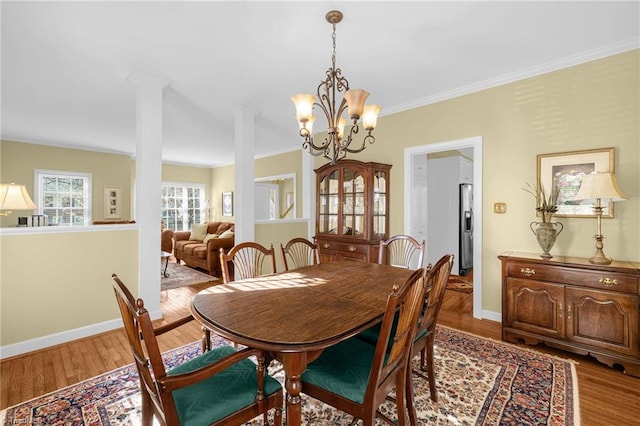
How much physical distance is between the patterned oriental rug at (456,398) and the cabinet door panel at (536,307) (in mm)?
230

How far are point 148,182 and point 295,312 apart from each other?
94.4 inches

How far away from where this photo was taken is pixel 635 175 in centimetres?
245

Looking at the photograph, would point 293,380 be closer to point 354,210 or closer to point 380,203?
point 354,210

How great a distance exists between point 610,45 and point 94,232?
4.89 metres

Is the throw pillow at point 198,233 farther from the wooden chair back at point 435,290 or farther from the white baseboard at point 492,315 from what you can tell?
the wooden chair back at point 435,290

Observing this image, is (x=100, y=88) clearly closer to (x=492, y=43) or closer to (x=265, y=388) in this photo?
(x=265, y=388)

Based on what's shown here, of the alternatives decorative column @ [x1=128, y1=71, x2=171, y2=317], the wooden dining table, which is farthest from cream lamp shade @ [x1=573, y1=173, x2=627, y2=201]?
decorative column @ [x1=128, y1=71, x2=171, y2=317]

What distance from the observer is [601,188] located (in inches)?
89.8

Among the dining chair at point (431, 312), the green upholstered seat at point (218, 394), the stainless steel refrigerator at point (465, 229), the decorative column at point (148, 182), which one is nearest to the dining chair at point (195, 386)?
the green upholstered seat at point (218, 394)

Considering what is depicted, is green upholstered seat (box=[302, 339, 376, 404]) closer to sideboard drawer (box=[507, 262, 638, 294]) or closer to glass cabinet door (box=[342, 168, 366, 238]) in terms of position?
sideboard drawer (box=[507, 262, 638, 294])

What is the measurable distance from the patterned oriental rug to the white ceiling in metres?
2.58

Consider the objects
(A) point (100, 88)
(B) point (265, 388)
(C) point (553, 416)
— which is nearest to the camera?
(B) point (265, 388)

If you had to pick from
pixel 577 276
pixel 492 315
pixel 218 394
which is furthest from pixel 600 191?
pixel 218 394

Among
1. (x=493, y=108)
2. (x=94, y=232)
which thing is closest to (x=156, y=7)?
(x=94, y=232)
